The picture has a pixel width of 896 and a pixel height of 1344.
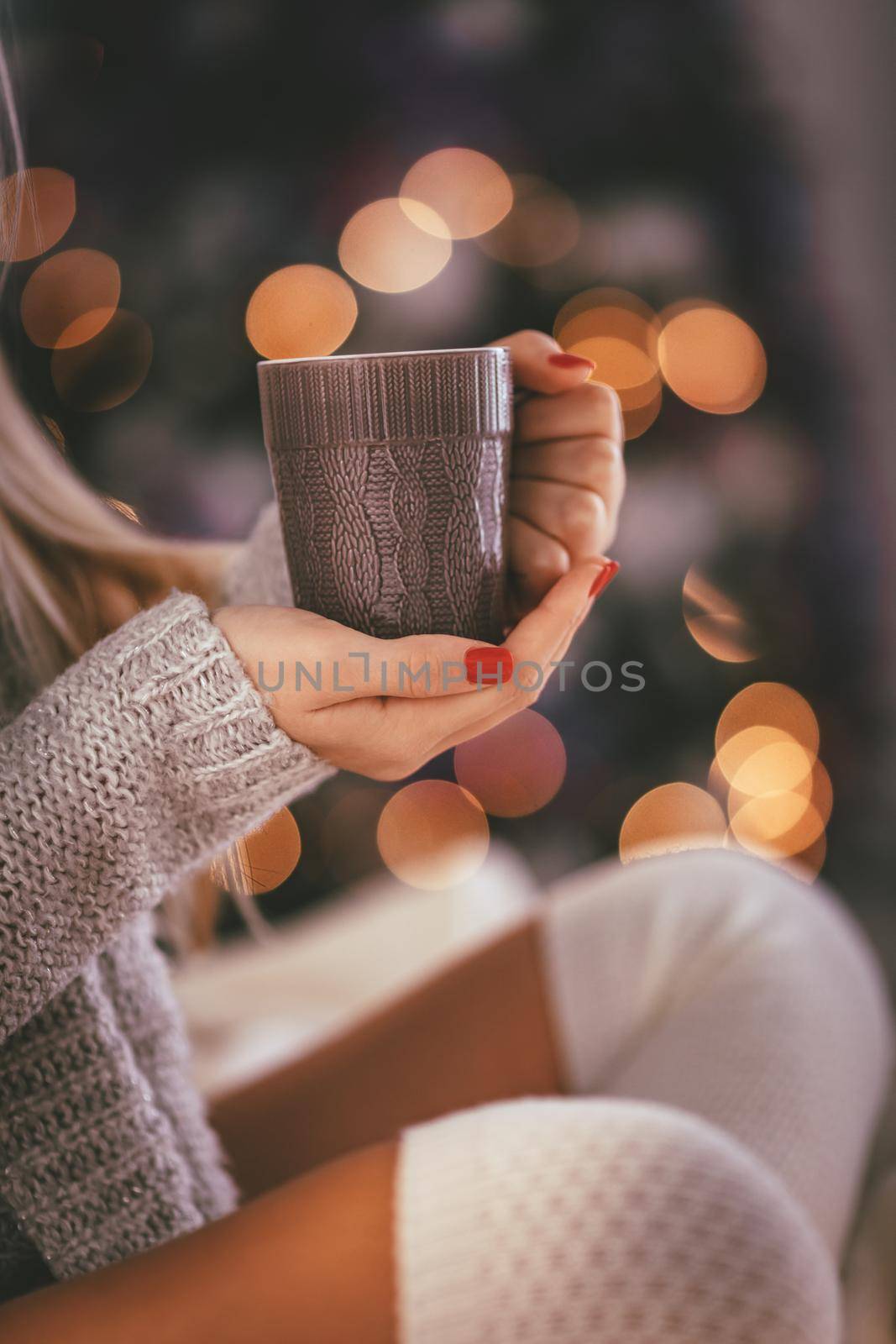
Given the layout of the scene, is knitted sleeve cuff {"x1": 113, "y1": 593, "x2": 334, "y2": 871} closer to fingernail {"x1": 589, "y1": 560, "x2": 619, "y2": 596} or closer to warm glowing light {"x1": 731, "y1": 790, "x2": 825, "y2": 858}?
fingernail {"x1": 589, "y1": 560, "x2": 619, "y2": 596}

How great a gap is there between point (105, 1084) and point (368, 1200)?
15cm

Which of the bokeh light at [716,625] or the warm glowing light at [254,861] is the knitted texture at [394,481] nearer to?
the warm glowing light at [254,861]

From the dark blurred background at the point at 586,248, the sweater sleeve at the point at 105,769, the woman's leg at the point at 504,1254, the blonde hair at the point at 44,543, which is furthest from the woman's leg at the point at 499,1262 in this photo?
the dark blurred background at the point at 586,248

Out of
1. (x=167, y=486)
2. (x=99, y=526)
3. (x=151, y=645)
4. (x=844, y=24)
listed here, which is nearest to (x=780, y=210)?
(x=844, y=24)

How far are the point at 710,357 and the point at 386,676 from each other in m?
1.10

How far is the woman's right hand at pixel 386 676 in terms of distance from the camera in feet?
1.51

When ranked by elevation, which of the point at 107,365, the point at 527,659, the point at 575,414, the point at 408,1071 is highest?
the point at 107,365

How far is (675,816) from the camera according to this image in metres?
1.56

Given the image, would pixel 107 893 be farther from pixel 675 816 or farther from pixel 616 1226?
pixel 675 816

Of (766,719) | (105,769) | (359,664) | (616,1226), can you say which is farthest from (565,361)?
(766,719)

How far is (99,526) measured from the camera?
0.67m

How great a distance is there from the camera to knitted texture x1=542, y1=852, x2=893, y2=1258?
0.71 m

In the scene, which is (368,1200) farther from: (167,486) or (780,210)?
(780,210)

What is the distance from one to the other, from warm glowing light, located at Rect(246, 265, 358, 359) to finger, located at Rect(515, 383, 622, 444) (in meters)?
0.71
